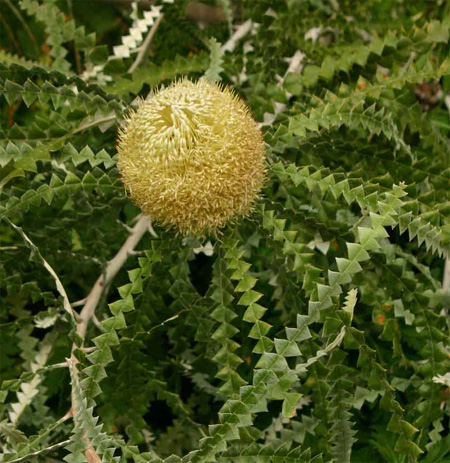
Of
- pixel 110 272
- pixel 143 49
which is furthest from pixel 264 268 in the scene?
pixel 143 49

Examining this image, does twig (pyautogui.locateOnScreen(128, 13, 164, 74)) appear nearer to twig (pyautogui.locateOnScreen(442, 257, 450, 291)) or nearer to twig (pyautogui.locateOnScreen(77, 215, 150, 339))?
twig (pyautogui.locateOnScreen(77, 215, 150, 339))

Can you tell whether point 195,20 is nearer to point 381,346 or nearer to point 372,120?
point 372,120

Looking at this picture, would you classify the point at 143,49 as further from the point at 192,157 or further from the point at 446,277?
the point at 446,277

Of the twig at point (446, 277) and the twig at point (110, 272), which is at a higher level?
the twig at point (446, 277)

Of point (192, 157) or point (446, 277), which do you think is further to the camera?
point (446, 277)

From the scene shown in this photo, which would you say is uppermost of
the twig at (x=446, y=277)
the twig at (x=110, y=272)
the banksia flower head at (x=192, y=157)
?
the banksia flower head at (x=192, y=157)

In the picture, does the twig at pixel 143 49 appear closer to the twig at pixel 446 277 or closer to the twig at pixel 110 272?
the twig at pixel 110 272

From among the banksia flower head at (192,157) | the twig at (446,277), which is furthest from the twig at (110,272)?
the twig at (446,277)

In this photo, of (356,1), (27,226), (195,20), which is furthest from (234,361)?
(195,20)
